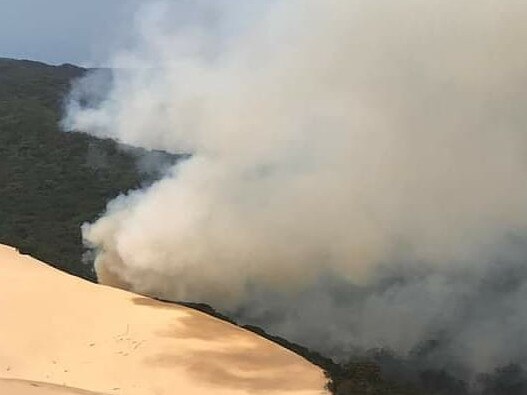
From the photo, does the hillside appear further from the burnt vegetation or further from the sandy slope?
the sandy slope


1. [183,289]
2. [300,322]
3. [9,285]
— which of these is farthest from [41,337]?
[300,322]

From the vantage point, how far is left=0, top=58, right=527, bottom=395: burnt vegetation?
47.5m

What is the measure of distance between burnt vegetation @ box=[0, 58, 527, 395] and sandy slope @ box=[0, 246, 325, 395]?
546 centimetres

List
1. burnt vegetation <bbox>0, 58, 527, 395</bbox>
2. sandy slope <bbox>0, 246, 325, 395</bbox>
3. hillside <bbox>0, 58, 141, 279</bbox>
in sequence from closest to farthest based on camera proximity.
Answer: sandy slope <bbox>0, 246, 325, 395</bbox> < burnt vegetation <bbox>0, 58, 527, 395</bbox> < hillside <bbox>0, 58, 141, 279</bbox>

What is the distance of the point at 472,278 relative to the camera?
53.4 metres

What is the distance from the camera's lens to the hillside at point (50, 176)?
188 feet

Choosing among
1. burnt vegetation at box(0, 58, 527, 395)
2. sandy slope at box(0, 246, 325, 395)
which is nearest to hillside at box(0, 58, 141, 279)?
burnt vegetation at box(0, 58, 527, 395)

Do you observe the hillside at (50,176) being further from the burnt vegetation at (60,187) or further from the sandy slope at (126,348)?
the sandy slope at (126,348)

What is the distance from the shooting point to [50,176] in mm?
75312

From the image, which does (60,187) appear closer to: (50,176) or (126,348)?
(50,176)

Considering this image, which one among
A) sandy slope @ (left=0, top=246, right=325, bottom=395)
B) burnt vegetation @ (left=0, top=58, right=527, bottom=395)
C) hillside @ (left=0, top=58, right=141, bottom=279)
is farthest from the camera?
hillside @ (left=0, top=58, right=141, bottom=279)

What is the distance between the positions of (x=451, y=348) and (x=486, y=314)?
12.7 ft

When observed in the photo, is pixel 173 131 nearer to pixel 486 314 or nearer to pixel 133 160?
pixel 133 160

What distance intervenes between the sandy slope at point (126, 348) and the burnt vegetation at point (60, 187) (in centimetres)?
546
